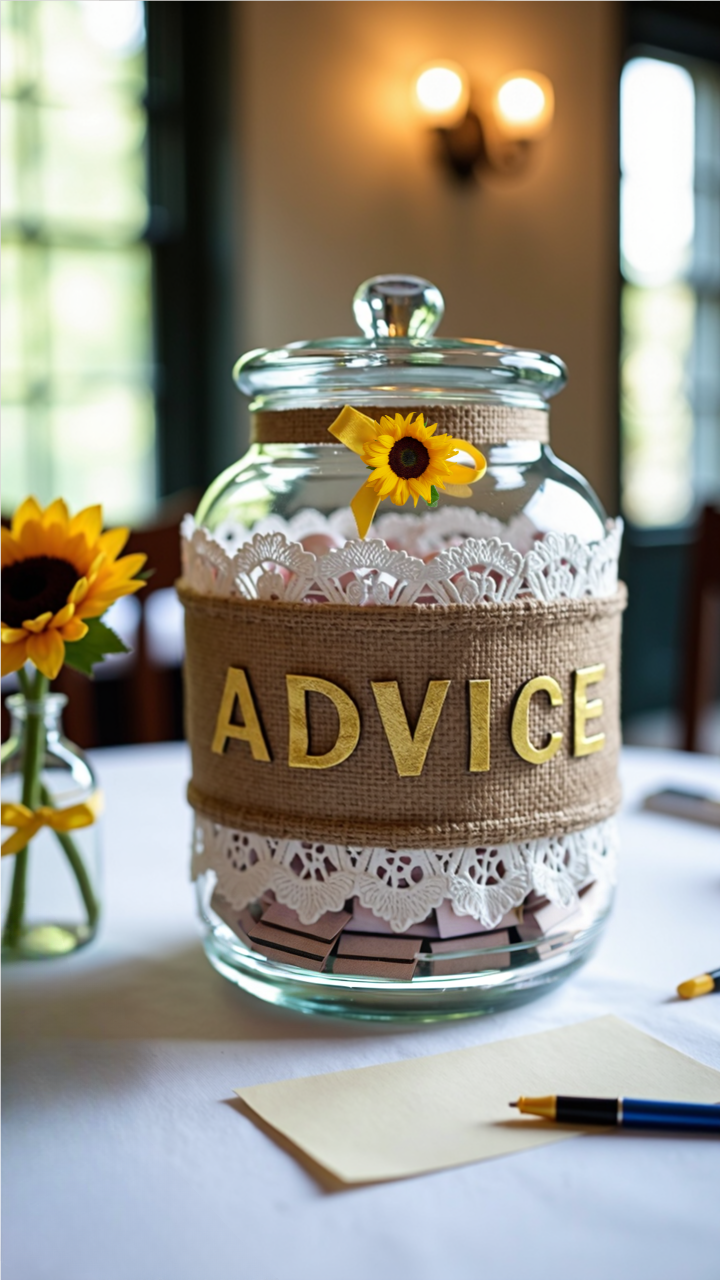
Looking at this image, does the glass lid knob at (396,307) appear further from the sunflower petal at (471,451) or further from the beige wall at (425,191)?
the beige wall at (425,191)

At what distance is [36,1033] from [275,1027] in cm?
10

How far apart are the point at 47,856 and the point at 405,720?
0.25 meters

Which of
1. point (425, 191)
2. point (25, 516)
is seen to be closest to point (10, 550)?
point (25, 516)

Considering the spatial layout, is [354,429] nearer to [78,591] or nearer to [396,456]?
[396,456]

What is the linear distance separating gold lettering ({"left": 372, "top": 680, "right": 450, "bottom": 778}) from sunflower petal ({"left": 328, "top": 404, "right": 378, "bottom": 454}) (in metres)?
0.10

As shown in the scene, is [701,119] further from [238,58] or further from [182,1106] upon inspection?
[182,1106]

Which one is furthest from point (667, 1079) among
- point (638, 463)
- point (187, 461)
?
point (638, 463)

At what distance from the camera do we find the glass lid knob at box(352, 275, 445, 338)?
1.73ft

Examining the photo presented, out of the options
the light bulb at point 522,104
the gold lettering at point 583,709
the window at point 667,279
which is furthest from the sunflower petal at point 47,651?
the window at point 667,279

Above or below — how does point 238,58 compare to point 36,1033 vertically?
above

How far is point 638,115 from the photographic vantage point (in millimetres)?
3189

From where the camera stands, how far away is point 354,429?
486 mm

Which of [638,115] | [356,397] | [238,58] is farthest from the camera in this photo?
[638,115]

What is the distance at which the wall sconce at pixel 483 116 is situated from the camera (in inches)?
102
